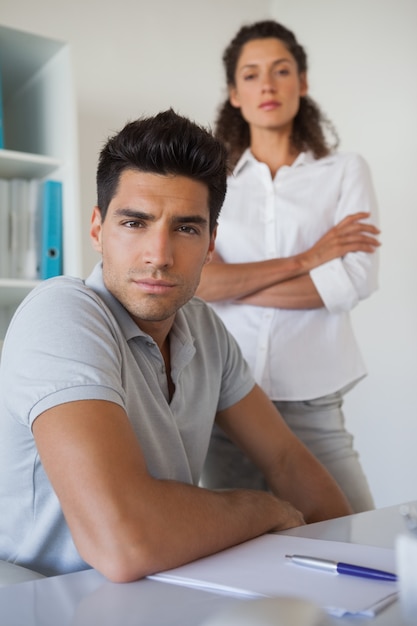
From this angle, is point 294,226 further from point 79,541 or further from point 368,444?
point 368,444

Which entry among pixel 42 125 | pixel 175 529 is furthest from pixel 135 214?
pixel 42 125

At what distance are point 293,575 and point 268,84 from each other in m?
1.56

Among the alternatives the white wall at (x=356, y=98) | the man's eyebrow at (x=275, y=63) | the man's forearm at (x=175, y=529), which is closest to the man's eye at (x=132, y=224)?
the man's forearm at (x=175, y=529)

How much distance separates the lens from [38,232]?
2430 mm

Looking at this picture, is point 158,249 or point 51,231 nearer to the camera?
point 158,249

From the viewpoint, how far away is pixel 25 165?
7.94 ft

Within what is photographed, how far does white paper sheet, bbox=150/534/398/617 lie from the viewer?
0.76 m

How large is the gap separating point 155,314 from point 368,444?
2140mm

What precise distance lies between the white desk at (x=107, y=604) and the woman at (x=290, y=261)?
996 millimetres

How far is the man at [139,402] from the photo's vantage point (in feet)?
3.22

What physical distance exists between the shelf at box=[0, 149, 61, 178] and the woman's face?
2.09 feet

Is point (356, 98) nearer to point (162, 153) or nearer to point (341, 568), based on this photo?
point (162, 153)

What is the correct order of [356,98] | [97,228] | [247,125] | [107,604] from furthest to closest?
[356,98] → [247,125] → [97,228] → [107,604]

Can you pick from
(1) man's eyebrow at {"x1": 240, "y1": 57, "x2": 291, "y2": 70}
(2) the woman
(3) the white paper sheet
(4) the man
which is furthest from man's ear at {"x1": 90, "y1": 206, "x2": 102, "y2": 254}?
(1) man's eyebrow at {"x1": 240, "y1": 57, "x2": 291, "y2": 70}
